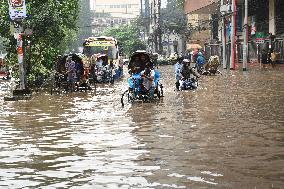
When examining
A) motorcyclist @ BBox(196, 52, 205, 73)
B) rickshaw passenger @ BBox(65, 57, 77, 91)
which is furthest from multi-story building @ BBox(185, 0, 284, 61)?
rickshaw passenger @ BBox(65, 57, 77, 91)

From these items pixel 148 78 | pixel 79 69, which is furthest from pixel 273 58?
pixel 148 78

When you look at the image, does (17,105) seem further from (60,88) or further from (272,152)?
(272,152)

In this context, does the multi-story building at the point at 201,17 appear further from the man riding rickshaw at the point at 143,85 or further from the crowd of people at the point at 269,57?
the man riding rickshaw at the point at 143,85

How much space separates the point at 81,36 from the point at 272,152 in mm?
145518

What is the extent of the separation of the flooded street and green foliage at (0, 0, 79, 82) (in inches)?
335

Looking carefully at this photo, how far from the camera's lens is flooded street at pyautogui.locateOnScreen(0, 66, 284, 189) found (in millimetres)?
7141

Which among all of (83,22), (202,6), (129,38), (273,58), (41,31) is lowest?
(273,58)

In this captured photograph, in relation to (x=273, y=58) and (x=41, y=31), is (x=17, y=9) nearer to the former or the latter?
(x=41, y=31)

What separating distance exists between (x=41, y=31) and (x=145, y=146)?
56.1 feet

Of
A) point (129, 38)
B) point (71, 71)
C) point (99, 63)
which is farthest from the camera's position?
point (129, 38)

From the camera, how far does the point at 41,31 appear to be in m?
25.7

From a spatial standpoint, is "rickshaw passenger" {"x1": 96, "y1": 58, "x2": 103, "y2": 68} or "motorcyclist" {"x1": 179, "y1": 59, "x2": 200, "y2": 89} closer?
"motorcyclist" {"x1": 179, "y1": 59, "x2": 200, "y2": 89}

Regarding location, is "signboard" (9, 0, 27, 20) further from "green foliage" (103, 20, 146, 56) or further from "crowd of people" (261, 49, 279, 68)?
"green foliage" (103, 20, 146, 56)

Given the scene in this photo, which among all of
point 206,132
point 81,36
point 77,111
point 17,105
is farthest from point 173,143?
point 81,36
